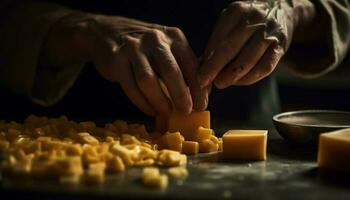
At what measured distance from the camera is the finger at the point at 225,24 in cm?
122

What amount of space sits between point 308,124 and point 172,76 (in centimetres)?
29

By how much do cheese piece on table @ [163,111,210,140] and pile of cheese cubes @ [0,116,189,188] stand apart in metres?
0.04

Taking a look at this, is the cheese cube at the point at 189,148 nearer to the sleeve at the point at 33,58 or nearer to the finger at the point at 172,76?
the finger at the point at 172,76

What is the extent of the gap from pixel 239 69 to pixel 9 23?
664 mm

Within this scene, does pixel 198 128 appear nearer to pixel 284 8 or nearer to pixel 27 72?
pixel 284 8

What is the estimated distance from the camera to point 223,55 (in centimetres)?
118

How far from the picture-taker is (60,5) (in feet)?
5.30

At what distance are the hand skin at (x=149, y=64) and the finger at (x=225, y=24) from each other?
0.04 m

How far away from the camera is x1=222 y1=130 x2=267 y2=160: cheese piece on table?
110 centimetres

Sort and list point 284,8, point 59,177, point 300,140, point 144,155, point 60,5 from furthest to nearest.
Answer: point 60,5
point 284,8
point 300,140
point 144,155
point 59,177

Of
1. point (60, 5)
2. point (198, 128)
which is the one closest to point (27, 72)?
point (60, 5)

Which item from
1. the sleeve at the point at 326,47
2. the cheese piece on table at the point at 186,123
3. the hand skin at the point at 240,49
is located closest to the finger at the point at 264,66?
the hand skin at the point at 240,49

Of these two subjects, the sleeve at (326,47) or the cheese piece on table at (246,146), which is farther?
the sleeve at (326,47)

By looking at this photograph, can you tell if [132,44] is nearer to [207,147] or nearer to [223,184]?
[207,147]
